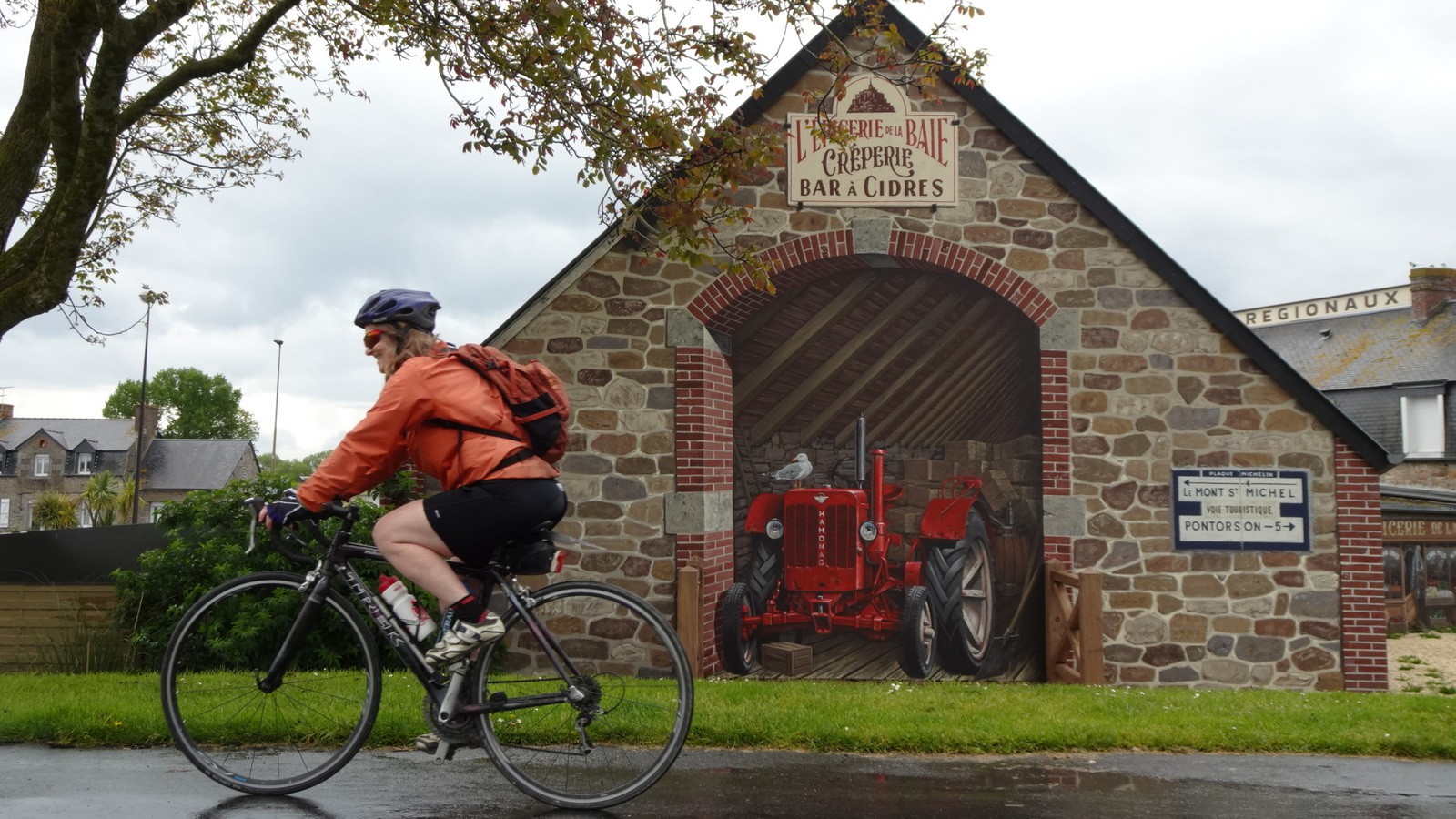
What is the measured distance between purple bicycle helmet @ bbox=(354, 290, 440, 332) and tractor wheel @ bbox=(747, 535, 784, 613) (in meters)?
6.27

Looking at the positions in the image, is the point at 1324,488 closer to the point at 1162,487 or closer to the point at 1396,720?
the point at 1162,487

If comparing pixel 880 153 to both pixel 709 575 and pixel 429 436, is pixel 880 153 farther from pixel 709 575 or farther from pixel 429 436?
pixel 429 436

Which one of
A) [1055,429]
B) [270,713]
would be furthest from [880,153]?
[270,713]

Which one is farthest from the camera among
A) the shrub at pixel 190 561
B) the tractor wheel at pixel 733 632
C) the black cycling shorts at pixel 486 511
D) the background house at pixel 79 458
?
the background house at pixel 79 458

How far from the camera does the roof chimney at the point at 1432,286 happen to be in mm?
28625

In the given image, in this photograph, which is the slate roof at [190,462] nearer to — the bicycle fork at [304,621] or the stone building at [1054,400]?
the stone building at [1054,400]

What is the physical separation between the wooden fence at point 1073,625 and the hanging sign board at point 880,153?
336cm

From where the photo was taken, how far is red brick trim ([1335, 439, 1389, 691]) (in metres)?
9.27

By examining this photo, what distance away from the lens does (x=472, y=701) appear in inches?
164

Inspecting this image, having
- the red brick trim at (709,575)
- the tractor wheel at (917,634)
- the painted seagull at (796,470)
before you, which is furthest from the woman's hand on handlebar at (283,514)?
the tractor wheel at (917,634)

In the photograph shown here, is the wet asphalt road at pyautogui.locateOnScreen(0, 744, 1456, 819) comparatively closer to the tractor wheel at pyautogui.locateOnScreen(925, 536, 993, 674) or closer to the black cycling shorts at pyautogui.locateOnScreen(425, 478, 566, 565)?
the black cycling shorts at pyautogui.locateOnScreen(425, 478, 566, 565)

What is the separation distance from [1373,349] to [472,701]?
30803mm

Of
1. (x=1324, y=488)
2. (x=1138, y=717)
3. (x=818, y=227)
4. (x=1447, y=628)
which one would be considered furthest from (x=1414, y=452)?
(x=1138, y=717)

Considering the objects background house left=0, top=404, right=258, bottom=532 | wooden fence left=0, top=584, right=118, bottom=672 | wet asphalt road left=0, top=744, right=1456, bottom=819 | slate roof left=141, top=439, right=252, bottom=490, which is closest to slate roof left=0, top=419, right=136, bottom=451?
background house left=0, top=404, right=258, bottom=532
